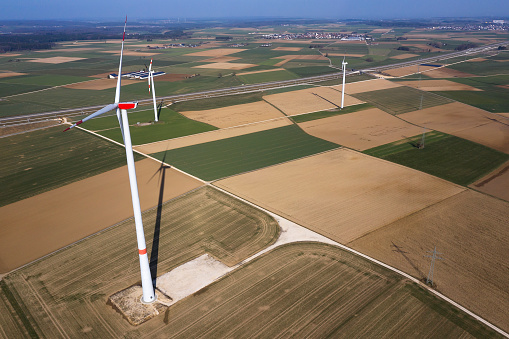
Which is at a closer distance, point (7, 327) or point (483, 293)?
point (7, 327)

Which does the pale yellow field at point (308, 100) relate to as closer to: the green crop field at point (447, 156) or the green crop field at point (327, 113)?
the green crop field at point (327, 113)

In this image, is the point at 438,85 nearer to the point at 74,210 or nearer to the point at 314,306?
the point at 314,306

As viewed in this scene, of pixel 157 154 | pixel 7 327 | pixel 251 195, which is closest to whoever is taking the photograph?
pixel 7 327

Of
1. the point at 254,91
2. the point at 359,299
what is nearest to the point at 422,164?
the point at 359,299

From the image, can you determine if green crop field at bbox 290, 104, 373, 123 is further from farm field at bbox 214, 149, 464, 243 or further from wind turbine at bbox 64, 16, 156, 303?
wind turbine at bbox 64, 16, 156, 303

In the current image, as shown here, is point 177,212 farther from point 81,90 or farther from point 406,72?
point 406,72

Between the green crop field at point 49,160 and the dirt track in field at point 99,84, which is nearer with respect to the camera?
the green crop field at point 49,160

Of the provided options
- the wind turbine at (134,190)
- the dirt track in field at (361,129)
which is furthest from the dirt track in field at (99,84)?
the wind turbine at (134,190)

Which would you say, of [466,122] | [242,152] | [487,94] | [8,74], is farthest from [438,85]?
[8,74]
